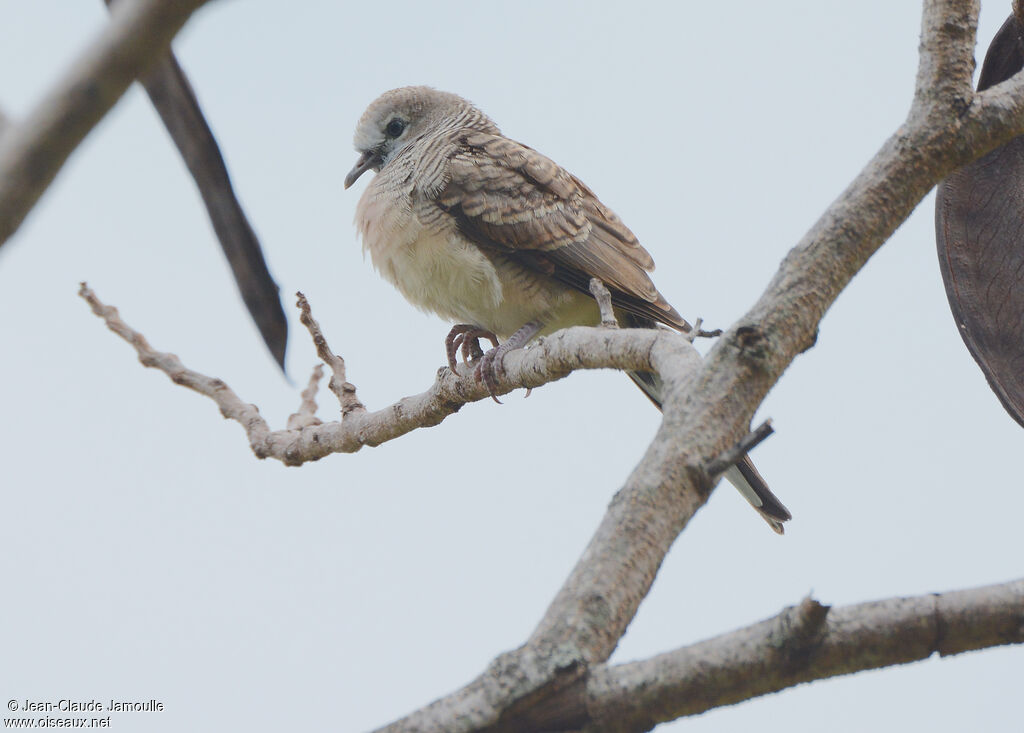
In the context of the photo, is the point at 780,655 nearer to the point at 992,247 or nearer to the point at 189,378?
the point at 992,247

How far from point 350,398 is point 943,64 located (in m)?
2.30

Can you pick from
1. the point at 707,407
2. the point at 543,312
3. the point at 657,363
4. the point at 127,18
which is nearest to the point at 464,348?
the point at 543,312

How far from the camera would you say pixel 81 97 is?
66 cm

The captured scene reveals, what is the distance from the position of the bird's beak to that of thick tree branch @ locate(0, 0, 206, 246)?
4127mm

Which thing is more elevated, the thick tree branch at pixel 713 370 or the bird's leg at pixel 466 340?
the bird's leg at pixel 466 340

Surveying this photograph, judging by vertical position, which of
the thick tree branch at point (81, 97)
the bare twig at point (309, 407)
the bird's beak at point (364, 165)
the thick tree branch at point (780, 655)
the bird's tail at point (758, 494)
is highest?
the bird's beak at point (364, 165)

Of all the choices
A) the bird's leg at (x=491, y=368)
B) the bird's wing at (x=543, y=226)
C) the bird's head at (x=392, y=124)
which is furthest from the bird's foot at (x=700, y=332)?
the bird's head at (x=392, y=124)

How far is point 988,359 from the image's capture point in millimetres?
2744

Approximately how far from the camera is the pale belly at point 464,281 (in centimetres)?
383

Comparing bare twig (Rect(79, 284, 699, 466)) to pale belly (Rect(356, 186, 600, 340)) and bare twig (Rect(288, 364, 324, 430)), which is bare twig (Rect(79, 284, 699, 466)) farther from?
pale belly (Rect(356, 186, 600, 340))

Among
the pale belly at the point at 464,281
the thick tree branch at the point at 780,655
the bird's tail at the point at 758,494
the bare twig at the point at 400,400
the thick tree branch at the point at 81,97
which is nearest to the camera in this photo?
the thick tree branch at the point at 81,97

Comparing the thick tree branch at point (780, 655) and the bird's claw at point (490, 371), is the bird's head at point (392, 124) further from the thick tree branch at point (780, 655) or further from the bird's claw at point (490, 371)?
the thick tree branch at point (780, 655)

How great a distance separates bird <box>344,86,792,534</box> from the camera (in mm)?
3859

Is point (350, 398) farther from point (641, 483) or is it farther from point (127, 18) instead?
point (127, 18)
